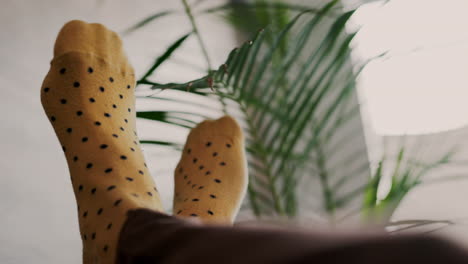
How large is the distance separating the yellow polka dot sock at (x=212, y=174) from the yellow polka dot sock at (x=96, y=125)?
128mm

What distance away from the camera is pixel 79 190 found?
64 cm

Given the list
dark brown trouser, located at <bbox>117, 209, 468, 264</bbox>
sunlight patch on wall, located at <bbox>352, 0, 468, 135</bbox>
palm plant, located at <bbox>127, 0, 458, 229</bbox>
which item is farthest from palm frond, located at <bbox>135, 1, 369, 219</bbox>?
sunlight patch on wall, located at <bbox>352, 0, 468, 135</bbox>

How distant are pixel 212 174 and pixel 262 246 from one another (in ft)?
2.17

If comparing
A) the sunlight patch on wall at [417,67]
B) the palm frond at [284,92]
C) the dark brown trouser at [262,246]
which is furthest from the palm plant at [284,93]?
the sunlight patch on wall at [417,67]

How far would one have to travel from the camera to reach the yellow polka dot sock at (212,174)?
803 mm

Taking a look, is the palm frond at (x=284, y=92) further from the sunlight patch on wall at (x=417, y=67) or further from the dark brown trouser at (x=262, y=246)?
the sunlight patch on wall at (x=417, y=67)

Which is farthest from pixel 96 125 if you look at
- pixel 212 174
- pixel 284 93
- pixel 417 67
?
pixel 417 67

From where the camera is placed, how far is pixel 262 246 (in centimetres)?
24

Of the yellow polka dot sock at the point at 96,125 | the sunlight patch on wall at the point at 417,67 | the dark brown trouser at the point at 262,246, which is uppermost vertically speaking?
the dark brown trouser at the point at 262,246

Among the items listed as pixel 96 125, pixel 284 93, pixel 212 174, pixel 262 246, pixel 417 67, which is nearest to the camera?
pixel 262 246

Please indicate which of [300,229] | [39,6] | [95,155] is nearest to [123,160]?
[95,155]

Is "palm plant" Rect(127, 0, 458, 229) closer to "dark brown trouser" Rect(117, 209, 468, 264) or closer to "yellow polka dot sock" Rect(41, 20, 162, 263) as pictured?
"yellow polka dot sock" Rect(41, 20, 162, 263)

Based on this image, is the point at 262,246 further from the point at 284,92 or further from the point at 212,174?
the point at 284,92

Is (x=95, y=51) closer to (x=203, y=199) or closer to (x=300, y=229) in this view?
(x=203, y=199)
